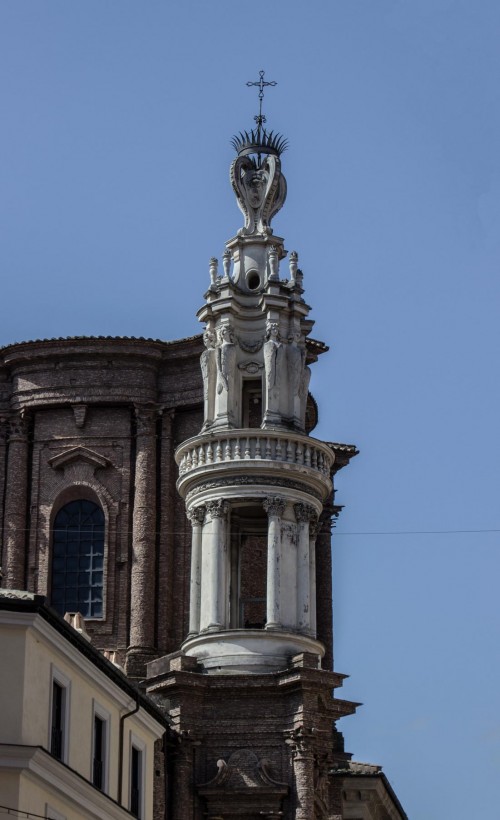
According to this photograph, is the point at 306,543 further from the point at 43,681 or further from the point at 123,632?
the point at 43,681

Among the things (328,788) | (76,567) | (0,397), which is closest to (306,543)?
(328,788)

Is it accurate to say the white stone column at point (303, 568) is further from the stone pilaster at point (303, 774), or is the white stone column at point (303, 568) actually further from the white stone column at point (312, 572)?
the stone pilaster at point (303, 774)

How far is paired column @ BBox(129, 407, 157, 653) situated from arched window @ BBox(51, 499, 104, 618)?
129 cm

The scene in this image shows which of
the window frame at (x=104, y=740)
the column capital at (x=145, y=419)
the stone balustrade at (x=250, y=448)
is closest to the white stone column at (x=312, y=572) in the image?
the stone balustrade at (x=250, y=448)

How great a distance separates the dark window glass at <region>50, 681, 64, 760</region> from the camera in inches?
1496

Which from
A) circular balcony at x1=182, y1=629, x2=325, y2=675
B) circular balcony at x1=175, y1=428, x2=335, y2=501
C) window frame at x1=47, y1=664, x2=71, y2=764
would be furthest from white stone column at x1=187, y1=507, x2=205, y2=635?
window frame at x1=47, y1=664, x2=71, y2=764

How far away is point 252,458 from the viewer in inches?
2125

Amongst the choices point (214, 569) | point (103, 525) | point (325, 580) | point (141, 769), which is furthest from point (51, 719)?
point (325, 580)

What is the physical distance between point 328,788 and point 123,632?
29.4 ft

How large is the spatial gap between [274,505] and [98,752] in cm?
1383

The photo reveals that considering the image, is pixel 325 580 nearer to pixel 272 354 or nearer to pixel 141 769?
pixel 272 354

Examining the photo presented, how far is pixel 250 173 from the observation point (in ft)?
193

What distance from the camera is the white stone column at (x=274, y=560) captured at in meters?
53.1

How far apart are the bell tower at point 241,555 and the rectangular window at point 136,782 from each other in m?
6.20
